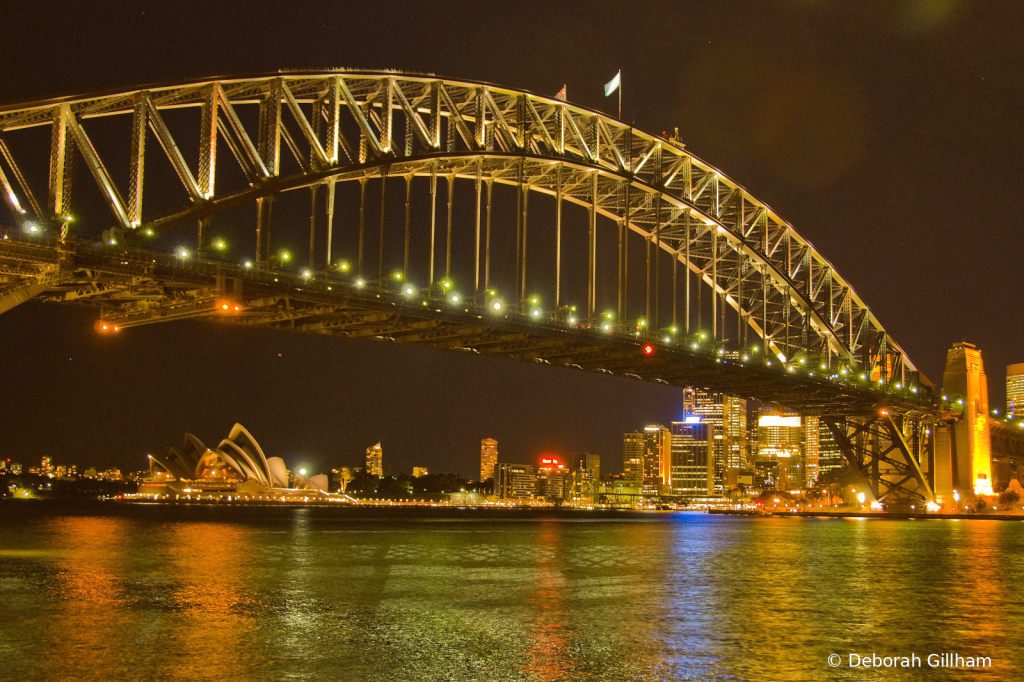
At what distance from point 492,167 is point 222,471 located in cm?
5760

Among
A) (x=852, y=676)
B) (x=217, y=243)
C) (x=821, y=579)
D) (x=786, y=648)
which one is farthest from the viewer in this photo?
(x=217, y=243)

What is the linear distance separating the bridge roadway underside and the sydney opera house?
5143cm

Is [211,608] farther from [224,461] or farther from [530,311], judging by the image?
[224,461]

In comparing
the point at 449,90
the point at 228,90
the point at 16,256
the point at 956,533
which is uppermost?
the point at 449,90

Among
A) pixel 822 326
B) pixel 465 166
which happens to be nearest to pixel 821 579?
pixel 465 166

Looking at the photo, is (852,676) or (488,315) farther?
(488,315)

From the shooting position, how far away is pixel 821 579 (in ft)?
74.9

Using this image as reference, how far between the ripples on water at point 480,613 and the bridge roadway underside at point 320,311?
26.6 feet

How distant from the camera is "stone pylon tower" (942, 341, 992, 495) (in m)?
73.2

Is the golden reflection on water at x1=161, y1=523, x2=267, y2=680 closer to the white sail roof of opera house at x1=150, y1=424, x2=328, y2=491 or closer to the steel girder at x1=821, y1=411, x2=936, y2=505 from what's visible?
the steel girder at x1=821, y1=411, x2=936, y2=505

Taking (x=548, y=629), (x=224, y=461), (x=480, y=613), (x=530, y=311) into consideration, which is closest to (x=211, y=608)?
(x=480, y=613)

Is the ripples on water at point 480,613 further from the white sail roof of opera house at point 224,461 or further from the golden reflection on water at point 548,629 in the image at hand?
the white sail roof of opera house at point 224,461

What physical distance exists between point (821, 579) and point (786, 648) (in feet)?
33.1

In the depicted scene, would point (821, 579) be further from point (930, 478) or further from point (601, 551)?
point (930, 478)
